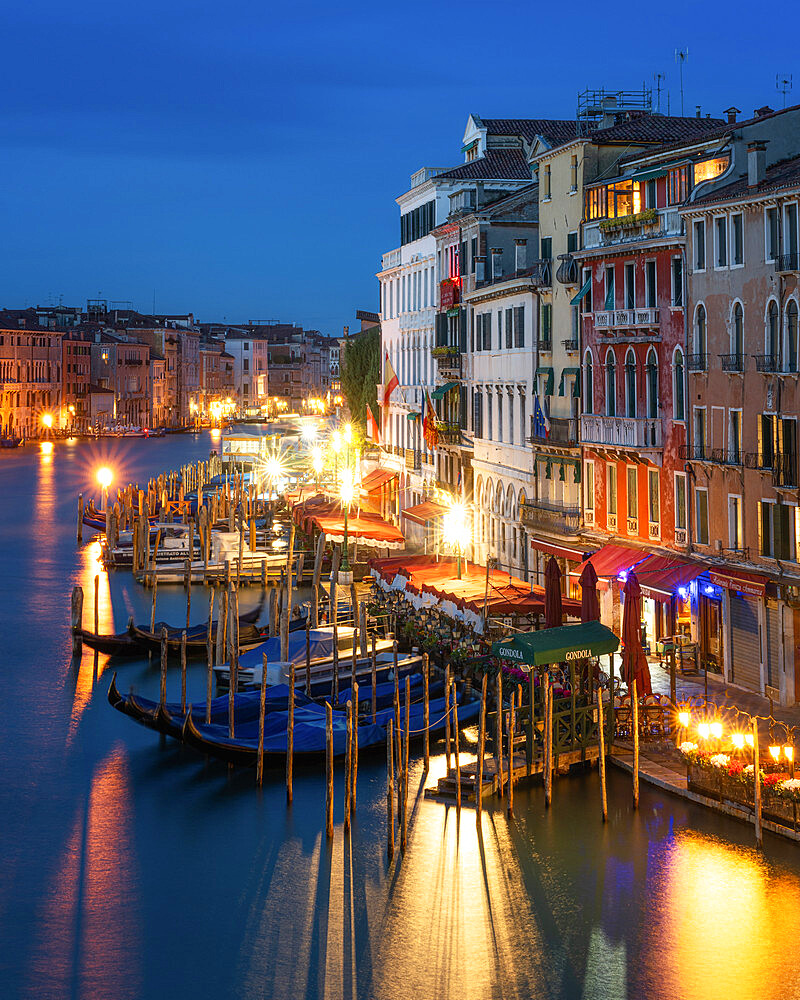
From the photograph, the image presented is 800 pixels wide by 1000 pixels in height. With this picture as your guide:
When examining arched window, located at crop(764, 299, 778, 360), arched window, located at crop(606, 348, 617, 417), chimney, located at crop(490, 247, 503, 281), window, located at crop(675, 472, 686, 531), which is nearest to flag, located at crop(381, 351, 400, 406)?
chimney, located at crop(490, 247, 503, 281)

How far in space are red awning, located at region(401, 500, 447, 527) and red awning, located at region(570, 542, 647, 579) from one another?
486 inches

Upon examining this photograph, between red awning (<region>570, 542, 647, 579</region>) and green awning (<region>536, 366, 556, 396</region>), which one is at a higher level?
green awning (<region>536, 366, 556, 396</region>)

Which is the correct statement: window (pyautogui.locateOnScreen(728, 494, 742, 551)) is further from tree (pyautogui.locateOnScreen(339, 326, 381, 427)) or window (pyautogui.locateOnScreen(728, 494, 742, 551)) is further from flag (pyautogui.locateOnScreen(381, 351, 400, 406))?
tree (pyautogui.locateOnScreen(339, 326, 381, 427))

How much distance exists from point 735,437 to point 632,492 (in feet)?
13.8

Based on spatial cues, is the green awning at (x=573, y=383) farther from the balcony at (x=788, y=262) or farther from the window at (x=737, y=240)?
the balcony at (x=788, y=262)

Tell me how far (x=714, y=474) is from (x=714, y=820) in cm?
816

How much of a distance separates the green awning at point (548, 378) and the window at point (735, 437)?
817 centimetres

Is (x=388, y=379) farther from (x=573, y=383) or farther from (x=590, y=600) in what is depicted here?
(x=590, y=600)

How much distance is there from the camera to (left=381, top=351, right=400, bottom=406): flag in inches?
1854

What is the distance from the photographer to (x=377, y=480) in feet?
178

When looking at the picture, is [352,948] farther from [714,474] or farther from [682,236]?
[682,236]

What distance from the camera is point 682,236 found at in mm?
27578

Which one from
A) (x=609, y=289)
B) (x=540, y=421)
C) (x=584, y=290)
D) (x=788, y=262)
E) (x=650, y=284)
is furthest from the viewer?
(x=540, y=421)

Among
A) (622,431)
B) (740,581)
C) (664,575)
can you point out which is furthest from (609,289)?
(740,581)
